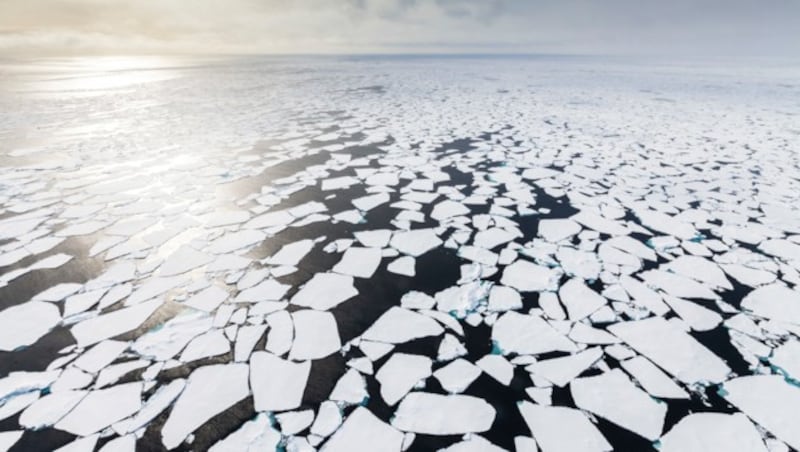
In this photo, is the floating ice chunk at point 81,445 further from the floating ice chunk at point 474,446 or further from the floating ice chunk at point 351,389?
the floating ice chunk at point 474,446

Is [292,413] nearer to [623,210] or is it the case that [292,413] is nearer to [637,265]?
[637,265]

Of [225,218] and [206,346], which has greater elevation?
[225,218]

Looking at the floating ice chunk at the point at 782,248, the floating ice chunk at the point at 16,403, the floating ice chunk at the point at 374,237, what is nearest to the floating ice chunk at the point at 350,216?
the floating ice chunk at the point at 374,237

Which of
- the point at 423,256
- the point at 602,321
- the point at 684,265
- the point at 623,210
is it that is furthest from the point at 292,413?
the point at 623,210

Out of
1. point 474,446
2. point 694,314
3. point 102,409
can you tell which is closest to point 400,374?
point 474,446

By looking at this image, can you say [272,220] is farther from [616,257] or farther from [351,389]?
[616,257]

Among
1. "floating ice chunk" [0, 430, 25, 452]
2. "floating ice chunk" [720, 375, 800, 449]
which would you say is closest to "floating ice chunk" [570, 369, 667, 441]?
"floating ice chunk" [720, 375, 800, 449]
